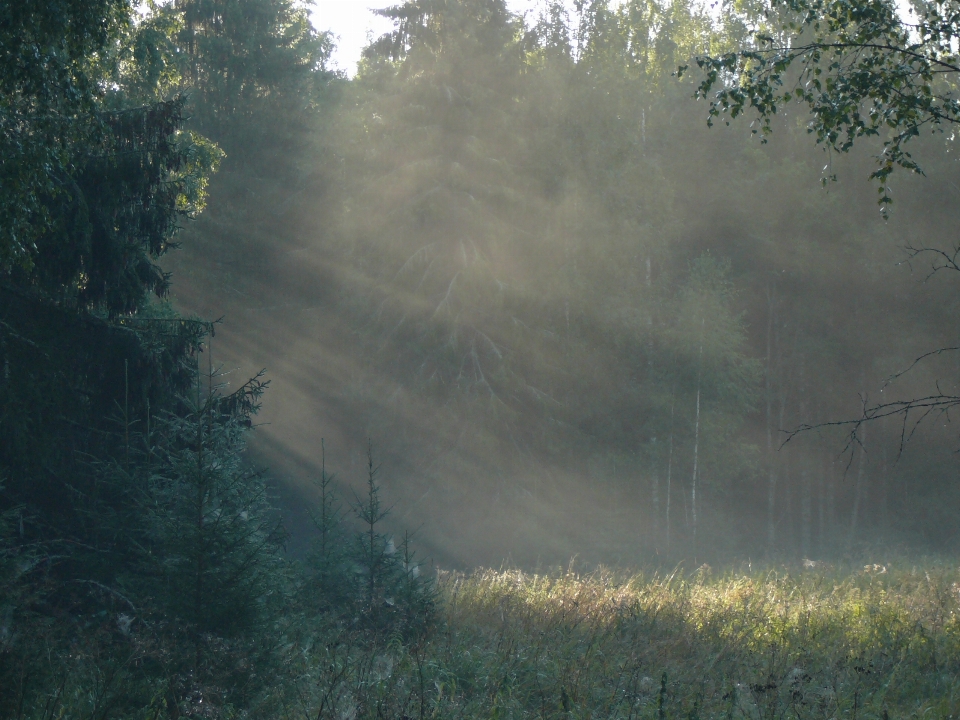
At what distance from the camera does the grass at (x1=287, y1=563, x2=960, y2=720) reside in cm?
620

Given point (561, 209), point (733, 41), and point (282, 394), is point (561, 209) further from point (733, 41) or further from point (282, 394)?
point (282, 394)

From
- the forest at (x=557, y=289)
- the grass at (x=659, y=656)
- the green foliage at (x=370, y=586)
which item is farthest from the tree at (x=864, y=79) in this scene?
the forest at (x=557, y=289)

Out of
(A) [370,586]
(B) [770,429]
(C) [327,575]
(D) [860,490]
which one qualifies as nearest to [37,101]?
(C) [327,575]

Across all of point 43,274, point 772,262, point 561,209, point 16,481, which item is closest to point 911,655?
point 16,481

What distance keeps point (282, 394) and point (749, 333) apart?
59.4ft

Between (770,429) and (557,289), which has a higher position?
(557,289)

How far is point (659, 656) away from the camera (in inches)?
314

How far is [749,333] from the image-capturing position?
34.3m

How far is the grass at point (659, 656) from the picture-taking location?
620 centimetres

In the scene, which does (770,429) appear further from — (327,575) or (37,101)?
(37,101)

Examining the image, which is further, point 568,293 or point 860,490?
point 860,490

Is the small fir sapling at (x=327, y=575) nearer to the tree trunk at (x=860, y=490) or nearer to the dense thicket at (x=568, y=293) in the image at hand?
the dense thicket at (x=568, y=293)

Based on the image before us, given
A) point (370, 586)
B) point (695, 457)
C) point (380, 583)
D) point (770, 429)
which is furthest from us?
point (770, 429)

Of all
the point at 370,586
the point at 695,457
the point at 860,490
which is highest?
the point at 860,490
